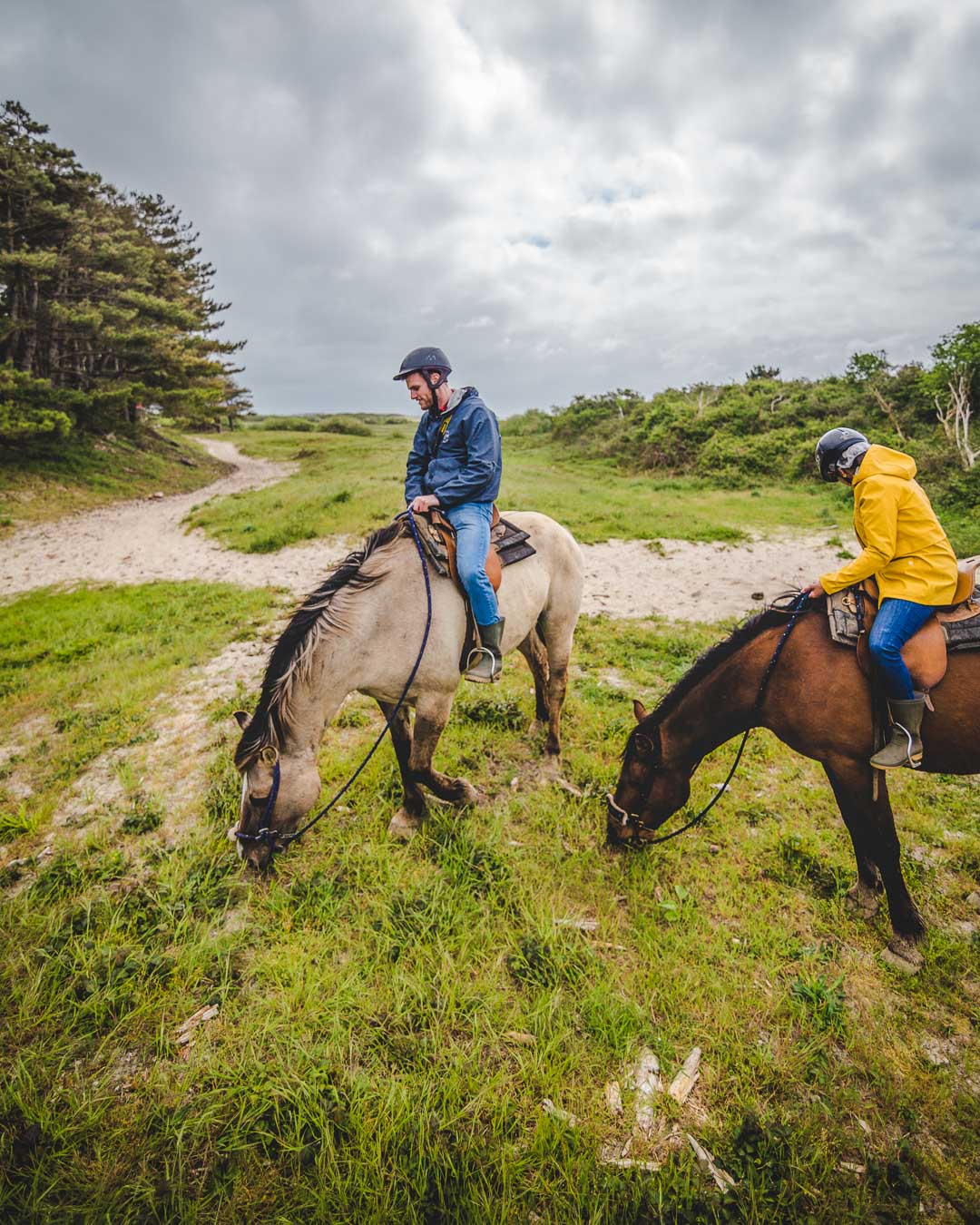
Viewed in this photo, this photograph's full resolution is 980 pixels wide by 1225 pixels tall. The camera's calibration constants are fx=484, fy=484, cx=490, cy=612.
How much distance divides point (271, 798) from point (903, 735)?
3.82m

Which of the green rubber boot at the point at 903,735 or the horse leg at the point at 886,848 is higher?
the green rubber boot at the point at 903,735

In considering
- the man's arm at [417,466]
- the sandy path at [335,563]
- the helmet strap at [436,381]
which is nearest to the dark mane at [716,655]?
the man's arm at [417,466]

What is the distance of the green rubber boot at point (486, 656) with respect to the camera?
3.71 metres

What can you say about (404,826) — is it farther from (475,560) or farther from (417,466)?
(417,466)

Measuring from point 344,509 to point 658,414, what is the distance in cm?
2028

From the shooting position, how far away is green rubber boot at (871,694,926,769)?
9.24 ft

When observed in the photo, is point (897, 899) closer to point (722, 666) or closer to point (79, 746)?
point (722, 666)

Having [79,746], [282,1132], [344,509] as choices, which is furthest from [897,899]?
[344,509]

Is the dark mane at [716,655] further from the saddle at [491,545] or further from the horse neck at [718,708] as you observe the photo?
the saddle at [491,545]

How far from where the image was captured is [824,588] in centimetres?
314

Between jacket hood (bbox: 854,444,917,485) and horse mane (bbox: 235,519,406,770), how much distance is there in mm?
3301

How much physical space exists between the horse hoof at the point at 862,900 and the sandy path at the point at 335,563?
5.34 m

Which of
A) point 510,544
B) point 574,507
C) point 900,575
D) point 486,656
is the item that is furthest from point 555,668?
point 574,507

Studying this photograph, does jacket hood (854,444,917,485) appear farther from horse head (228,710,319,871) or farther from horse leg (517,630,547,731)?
horse head (228,710,319,871)
